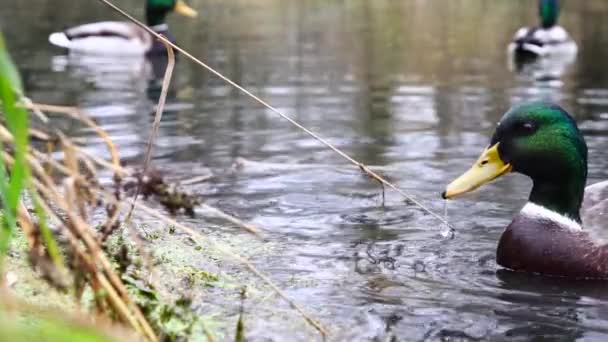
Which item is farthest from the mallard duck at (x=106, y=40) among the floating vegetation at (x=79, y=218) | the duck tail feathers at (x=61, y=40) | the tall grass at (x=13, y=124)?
the tall grass at (x=13, y=124)

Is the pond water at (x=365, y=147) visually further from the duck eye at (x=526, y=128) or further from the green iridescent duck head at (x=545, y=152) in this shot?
the duck eye at (x=526, y=128)

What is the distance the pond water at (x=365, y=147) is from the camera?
3.93 meters

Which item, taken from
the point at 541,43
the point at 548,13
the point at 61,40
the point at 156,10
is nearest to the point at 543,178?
the point at 541,43

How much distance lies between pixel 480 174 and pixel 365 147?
3.16m

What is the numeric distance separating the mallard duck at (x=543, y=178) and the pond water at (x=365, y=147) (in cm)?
12

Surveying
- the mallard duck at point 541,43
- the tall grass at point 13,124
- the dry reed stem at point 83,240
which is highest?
the tall grass at point 13,124

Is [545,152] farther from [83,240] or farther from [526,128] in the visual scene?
[83,240]

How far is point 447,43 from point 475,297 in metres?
13.1

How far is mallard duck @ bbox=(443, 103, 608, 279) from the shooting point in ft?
14.3

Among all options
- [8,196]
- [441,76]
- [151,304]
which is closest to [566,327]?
[151,304]

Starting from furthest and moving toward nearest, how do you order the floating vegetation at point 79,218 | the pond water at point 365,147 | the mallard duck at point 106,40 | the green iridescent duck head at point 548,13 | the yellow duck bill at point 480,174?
the green iridescent duck head at point 548,13 < the mallard duck at point 106,40 < the yellow duck bill at point 480,174 < the pond water at point 365,147 < the floating vegetation at point 79,218

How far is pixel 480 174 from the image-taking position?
14.4 ft

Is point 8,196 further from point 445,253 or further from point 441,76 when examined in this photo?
point 441,76

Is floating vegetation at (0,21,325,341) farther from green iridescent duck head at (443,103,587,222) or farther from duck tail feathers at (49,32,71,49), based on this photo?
duck tail feathers at (49,32,71,49)
